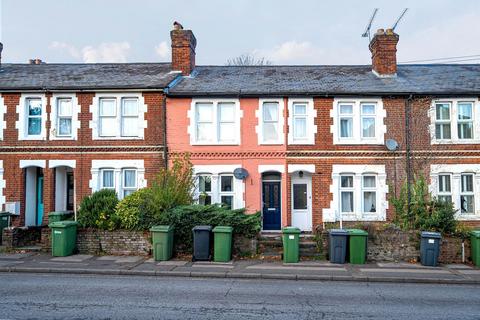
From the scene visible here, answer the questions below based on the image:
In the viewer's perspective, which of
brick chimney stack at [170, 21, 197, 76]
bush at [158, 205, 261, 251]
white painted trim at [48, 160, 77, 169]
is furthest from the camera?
brick chimney stack at [170, 21, 197, 76]

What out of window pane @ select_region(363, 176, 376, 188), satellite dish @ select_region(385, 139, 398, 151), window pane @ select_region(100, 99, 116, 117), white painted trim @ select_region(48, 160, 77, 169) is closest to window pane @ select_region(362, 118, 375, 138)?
satellite dish @ select_region(385, 139, 398, 151)

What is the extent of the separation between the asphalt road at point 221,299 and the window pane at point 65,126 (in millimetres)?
8047

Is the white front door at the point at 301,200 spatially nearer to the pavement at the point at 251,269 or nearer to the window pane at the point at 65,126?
the pavement at the point at 251,269

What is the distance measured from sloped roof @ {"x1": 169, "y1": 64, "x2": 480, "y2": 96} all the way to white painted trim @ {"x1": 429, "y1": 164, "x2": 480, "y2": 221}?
9.95 feet

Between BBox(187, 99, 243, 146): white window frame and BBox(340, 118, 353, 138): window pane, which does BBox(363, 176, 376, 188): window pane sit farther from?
BBox(187, 99, 243, 146): white window frame

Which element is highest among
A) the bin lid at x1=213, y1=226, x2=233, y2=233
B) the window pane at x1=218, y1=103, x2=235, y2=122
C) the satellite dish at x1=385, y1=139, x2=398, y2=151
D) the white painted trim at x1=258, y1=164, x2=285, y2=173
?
the window pane at x1=218, y1=103, x2=235, y2=122

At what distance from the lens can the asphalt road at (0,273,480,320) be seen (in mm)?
7578

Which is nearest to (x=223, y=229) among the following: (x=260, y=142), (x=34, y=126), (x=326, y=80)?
(x=260, y=142)

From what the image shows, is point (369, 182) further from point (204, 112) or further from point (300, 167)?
point (204, 112)

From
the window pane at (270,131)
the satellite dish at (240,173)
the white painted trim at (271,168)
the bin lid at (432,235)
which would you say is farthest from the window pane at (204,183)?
the bin lid at (432,235)

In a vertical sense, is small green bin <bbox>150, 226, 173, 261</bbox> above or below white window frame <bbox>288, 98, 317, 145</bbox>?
below

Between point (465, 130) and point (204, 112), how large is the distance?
36.1 feet

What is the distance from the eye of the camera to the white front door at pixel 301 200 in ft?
59.4

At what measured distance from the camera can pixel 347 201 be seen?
17.7m
